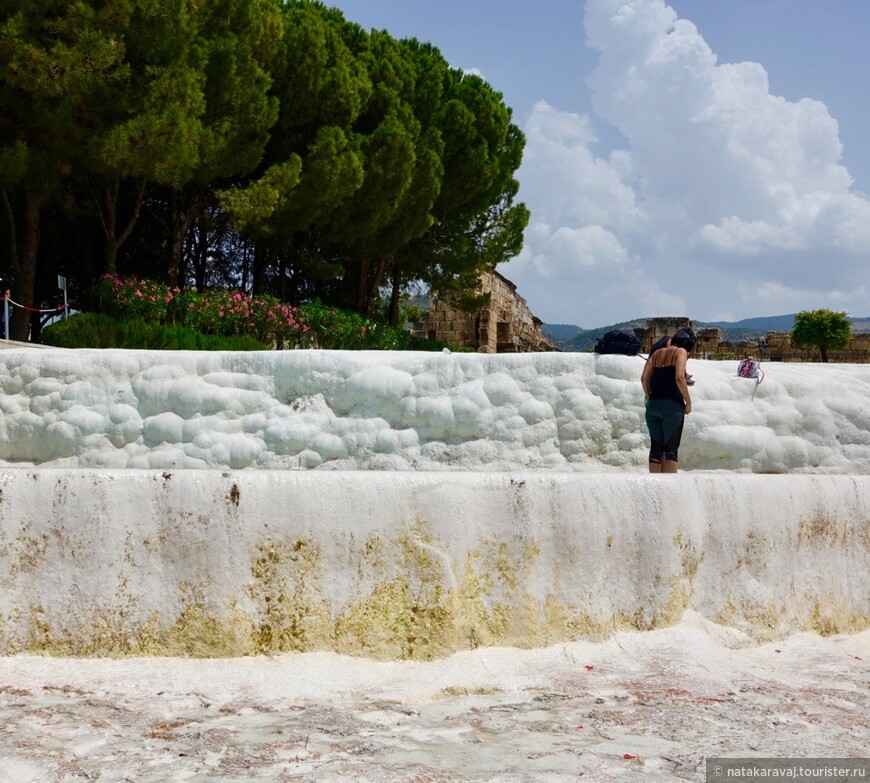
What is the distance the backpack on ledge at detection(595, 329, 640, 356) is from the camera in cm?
555

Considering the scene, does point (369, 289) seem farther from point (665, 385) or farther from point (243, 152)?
point (665, 385)

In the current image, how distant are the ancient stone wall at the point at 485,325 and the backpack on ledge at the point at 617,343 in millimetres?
15281

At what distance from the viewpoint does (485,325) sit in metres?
21.9

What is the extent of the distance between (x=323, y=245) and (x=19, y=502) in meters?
15.6

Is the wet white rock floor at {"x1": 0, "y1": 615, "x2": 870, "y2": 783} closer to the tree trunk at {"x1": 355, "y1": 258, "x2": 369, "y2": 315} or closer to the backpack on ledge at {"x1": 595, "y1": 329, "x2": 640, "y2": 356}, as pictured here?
the backpack on ledge at {"x1": 595, "y1": 329, "x2": 640, "y2": 356}

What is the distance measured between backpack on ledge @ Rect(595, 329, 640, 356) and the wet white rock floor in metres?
2.42

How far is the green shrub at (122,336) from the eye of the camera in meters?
9.68

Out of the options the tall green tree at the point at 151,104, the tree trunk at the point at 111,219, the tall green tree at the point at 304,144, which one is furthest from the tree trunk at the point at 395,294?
the tall green tree at the point at 151,104

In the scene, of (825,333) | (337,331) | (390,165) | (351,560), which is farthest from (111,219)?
(825,333)

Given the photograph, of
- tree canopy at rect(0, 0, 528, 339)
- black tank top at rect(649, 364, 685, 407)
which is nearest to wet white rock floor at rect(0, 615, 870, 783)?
→ black tank top at rect(649, 364, 685, 407)

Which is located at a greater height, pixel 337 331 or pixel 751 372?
pixel 337 331

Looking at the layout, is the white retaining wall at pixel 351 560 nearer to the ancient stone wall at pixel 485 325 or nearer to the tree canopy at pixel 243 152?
the tree canopy at pixel 243 152

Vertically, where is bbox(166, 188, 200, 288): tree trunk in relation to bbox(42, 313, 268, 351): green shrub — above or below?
above

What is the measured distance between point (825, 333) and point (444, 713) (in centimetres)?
3048
